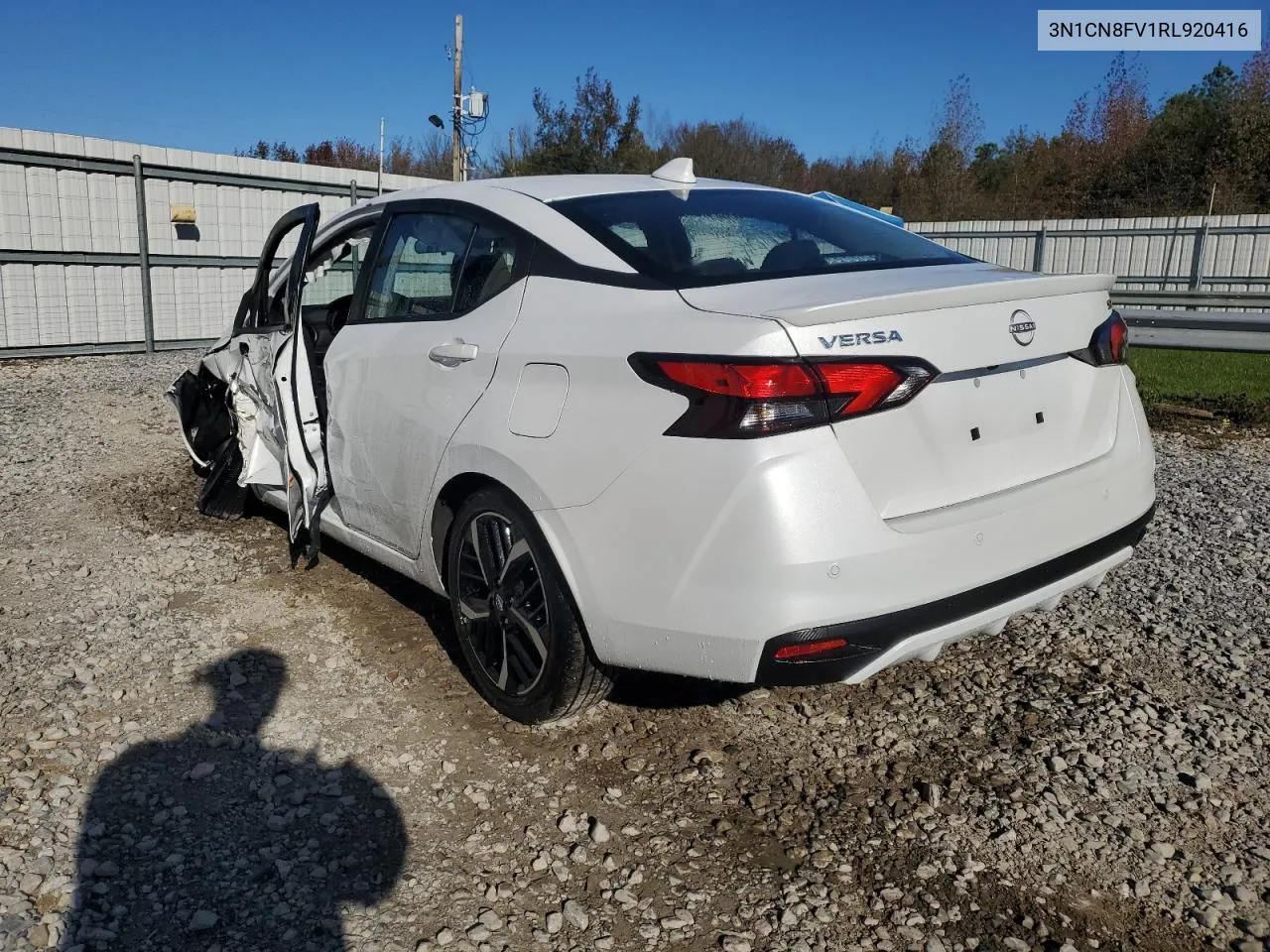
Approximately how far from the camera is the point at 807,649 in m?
2.46

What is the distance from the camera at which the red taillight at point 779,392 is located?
240 centimetres

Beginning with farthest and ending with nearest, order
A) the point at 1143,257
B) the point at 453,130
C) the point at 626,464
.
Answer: the point at 453,130 → the point at 1143,257 → the point at 626,464

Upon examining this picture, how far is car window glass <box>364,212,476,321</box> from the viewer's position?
11.6ft

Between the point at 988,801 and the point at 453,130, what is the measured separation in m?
30.1

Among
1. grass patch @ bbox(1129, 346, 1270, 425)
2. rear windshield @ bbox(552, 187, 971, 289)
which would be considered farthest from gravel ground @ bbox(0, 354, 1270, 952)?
grass patch @ bbox(1129, 346, 1270, 425)

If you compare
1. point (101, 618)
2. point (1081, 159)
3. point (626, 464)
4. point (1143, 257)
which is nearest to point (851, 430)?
point (626, 464)

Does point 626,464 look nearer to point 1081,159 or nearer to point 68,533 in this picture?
point 68,533

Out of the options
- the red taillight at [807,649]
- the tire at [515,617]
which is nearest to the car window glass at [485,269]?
the tire at [515,617]

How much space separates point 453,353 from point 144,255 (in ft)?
35.6

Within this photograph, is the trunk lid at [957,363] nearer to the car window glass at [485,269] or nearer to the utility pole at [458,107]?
the car window glass at [485,269]

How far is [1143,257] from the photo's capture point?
1967cm

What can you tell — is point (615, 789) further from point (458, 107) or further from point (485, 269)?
point (458, 107)

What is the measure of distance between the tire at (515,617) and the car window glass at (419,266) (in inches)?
31.2

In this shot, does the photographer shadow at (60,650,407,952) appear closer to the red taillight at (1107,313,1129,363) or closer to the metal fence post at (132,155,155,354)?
the red taillight at (1107,313,1129,363)
